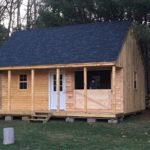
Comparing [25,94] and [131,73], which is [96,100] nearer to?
[131,73]

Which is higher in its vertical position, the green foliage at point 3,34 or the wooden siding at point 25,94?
the green foliage at point 3,34

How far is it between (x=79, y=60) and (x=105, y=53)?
1.38 meters

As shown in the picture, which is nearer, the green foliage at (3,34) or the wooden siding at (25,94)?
the wooden siding at (25,94)

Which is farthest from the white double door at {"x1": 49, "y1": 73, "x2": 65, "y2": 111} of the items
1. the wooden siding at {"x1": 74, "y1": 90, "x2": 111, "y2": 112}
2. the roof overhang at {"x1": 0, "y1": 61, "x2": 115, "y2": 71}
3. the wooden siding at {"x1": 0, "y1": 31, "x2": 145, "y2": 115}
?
the roof overhang at {"x1": 0, "y1": 61, "x2": 115, "y2": 71}

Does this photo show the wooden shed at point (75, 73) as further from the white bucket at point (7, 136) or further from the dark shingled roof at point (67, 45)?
the white bucket at point (7, 136)

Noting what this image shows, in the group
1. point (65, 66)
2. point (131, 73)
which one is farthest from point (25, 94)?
point (131, 73)

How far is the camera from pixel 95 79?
Answer: 22938 millimetres

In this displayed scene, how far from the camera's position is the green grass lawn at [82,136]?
13.6 metres

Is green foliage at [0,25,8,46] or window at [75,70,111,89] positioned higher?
green foliage at [0,25,8,46]

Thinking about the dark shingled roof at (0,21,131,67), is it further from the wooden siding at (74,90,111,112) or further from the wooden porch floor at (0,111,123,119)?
the wooden porch floor at (0,111,123,119)

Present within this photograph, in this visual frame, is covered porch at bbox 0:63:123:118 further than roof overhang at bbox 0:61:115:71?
Yes

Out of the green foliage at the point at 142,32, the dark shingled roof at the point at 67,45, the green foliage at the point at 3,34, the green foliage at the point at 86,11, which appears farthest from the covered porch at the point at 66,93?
the green foliage at the point at 3,34

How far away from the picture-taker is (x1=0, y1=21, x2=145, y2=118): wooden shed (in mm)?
21562

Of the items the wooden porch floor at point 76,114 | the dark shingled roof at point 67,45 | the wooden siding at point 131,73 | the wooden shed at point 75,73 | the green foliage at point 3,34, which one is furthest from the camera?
the green foliage at point 3,34
